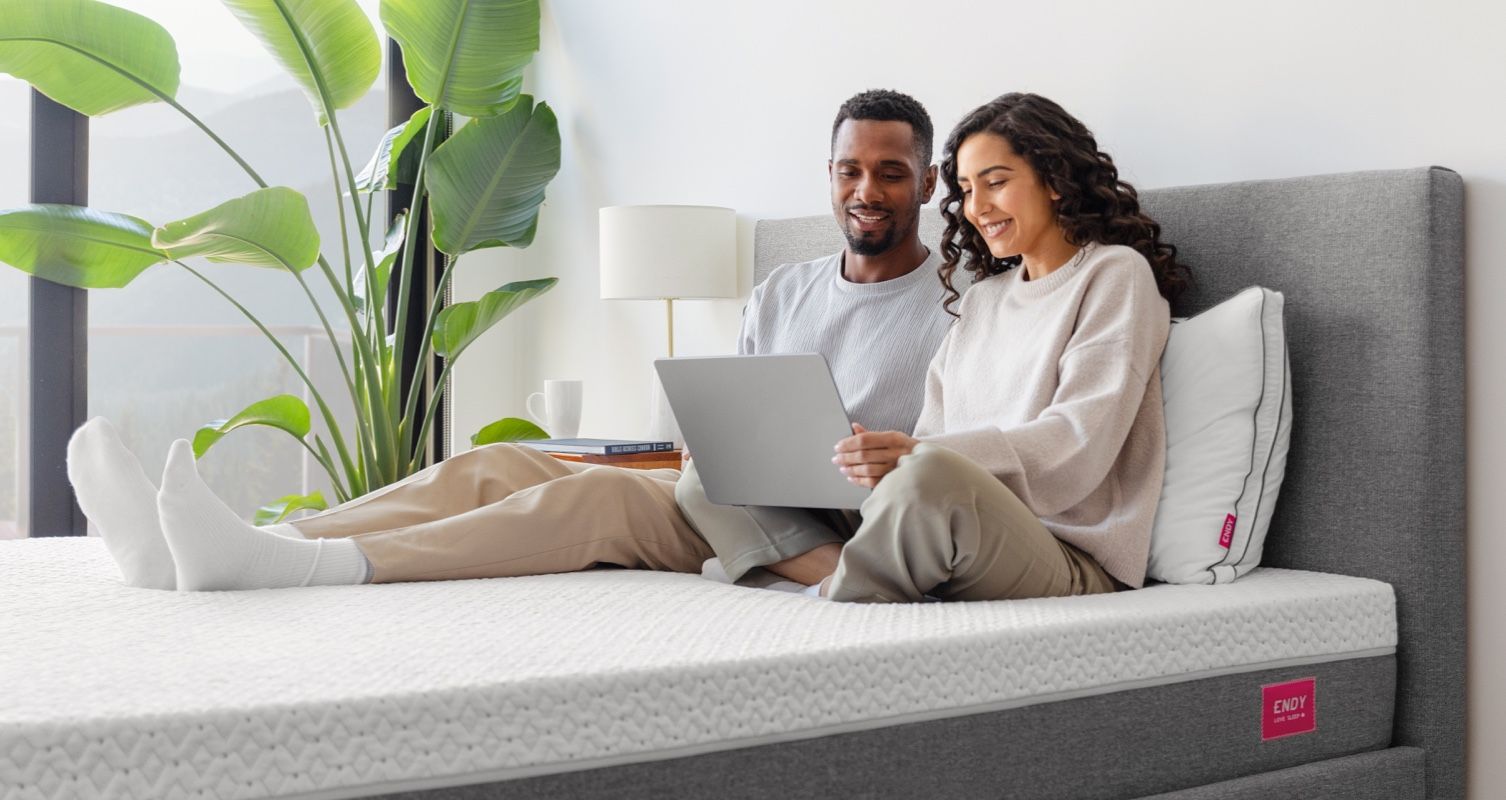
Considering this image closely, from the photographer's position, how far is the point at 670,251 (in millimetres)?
3285

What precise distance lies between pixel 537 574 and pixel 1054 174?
100cm

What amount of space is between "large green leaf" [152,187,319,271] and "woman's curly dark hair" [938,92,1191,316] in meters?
1.72

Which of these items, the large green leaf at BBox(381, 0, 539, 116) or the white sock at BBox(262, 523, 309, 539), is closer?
the white sock at BBox(262, 523, 309, 539)

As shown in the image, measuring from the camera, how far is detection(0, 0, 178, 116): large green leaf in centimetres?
312

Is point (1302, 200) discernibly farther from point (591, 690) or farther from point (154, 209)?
point (154, 209)

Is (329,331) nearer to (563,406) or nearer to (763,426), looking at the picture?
(563,406)

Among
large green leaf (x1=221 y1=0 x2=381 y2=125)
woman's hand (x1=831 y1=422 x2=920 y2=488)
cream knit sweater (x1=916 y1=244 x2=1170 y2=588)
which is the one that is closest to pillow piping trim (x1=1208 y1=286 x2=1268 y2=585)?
cream knit sweater (x1=916 y1=244 x2=1170 y2=588)

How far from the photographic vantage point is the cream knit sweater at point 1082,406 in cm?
186

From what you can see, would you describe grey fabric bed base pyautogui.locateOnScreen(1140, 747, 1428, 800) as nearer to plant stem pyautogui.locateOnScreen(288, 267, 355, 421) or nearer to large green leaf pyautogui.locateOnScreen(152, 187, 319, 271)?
large green leaf pyautogui.locateOnScreen(152, 187, 319, 271)

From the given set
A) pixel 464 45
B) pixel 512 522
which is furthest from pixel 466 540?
pixel 464 45

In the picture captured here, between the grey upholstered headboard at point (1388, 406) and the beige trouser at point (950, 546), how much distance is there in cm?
36

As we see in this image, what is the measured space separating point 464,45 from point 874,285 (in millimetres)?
1591

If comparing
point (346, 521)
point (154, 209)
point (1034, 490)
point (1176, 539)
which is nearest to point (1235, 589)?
point (1176, 539)

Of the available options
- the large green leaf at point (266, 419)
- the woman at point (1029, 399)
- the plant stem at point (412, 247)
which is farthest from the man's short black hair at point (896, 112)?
the large green leaf at point (266, 419)
